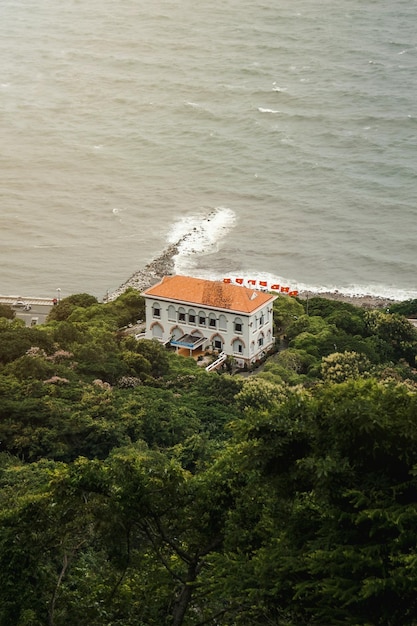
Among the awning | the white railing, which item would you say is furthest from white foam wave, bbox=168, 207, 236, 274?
the white railing

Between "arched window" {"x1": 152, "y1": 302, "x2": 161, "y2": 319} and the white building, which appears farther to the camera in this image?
"arched window" {"x1": 152, "y1": 302, "x2": 161, "y2": 319}

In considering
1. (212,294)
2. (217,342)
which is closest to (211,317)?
(212,294)

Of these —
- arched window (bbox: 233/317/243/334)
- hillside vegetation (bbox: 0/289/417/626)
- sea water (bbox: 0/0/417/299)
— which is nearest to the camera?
hillside vegetation (bbox: 0/289/417/626)

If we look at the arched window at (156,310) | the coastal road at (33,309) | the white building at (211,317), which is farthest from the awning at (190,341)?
the coastal road at (33,309)

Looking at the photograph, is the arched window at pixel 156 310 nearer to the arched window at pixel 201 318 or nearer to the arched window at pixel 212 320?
the arched window at pixel 201 318

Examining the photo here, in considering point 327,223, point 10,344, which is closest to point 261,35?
point 327,223

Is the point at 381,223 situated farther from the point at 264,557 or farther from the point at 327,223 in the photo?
the point at 264,557

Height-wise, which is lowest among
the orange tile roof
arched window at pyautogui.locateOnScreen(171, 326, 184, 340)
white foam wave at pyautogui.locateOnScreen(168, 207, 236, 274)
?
arched window at pyautogui.locateOnScreen(171, 326, 184, 340)

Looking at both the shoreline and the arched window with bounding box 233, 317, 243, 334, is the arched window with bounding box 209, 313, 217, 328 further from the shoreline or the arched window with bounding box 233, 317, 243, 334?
the shoreline
